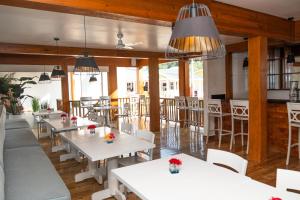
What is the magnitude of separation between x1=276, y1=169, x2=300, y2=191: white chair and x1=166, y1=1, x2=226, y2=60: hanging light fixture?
2.87 ft

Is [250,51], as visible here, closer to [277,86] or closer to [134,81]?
[277,86]

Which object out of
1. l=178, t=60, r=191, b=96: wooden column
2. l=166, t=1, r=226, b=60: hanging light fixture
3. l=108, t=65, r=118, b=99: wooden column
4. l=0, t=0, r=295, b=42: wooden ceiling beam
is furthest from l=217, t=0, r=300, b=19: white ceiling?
l=108, t=65, r=118, b=99: wooden column

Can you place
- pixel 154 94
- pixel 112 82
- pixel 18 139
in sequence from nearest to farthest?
pixel 18 139, pixel 154 94, pixel 112 82

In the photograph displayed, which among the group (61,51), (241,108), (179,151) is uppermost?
(61,51)

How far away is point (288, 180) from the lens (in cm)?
155

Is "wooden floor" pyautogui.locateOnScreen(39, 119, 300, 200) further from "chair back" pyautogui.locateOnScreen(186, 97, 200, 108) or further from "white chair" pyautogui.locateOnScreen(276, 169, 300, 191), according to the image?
"white chair" pyautogui.locateOnScreen(276, 169, 300, 191)

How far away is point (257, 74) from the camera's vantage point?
154 inches

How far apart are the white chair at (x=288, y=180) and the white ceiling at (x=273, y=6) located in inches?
93.4

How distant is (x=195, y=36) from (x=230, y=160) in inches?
43.5

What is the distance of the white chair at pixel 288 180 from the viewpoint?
1523mm

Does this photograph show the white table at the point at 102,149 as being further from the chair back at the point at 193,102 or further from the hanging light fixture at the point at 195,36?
the chair back at the point at 193,102

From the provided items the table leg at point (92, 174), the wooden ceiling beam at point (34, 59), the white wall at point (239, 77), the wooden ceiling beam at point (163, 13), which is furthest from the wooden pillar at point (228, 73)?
the wooden ceiling beam at point (34, 59)

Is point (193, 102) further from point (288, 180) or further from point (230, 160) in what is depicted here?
point (288, 180)

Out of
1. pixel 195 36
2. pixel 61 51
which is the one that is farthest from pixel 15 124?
pixel 195 36
